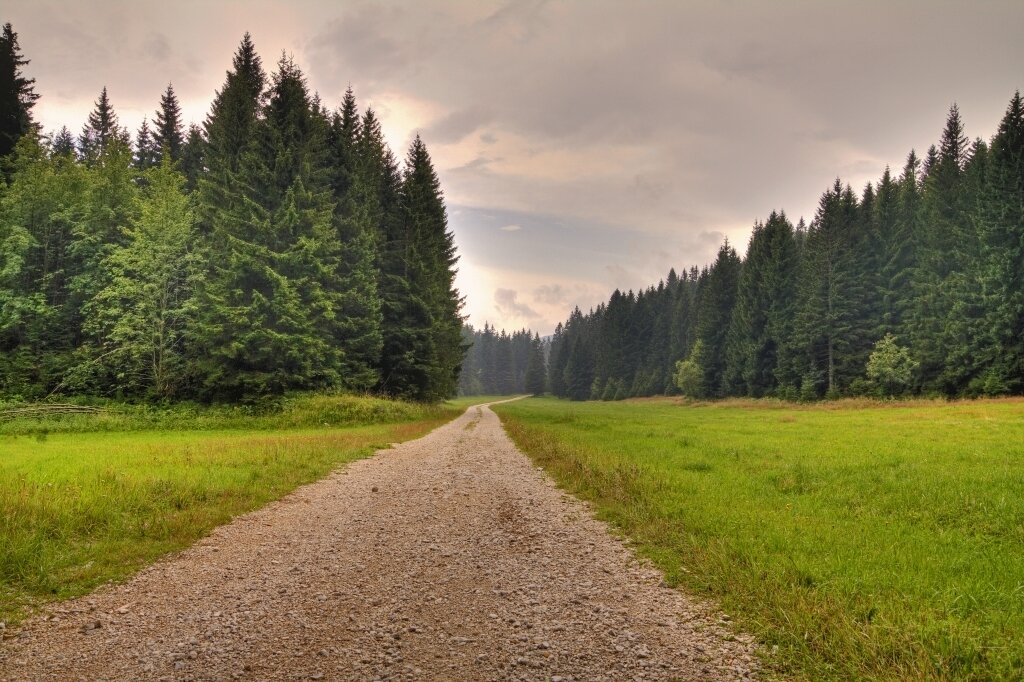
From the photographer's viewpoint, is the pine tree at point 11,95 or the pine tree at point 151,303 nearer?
the pine tree at point 151,303

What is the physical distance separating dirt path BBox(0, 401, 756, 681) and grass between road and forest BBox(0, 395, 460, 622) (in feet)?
2.28

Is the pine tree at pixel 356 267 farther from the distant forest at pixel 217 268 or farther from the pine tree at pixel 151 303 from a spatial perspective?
the pine tree at pixel 151 303

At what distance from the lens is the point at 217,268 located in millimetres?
28391

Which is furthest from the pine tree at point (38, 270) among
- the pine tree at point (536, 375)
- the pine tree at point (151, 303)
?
the pine tree at point (536, 375)

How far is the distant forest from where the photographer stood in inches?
1118

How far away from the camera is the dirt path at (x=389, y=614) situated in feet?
12.5

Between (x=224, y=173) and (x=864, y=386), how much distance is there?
2334 inches

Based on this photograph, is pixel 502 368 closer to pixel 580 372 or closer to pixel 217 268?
pixel 580 372

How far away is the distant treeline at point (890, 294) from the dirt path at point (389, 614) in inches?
1894

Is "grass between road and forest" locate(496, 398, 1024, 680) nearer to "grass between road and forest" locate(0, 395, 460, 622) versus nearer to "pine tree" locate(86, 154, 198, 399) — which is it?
"grass between road and forest" locate(0, 395, 460, 622)

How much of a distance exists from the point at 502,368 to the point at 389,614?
160784 mm

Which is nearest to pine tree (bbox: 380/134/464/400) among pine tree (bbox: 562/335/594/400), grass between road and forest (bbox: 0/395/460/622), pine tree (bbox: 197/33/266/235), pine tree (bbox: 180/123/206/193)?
pine tree (bbox: 197/33/266/235)

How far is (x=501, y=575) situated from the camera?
584cm

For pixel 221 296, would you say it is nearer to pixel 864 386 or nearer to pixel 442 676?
pixel 442 676
